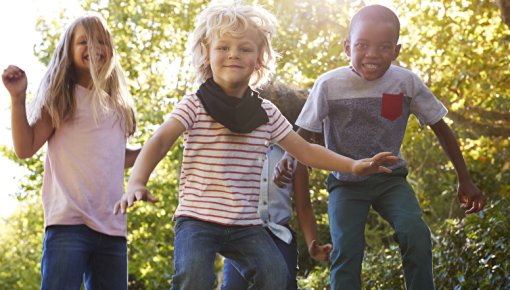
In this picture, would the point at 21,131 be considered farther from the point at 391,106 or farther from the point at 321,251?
the point at 391,106

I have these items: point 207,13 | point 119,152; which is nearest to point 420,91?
point 207,13

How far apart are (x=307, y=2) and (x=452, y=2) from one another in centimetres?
276

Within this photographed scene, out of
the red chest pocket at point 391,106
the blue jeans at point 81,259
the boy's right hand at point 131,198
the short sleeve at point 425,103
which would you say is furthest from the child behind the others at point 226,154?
the short sleeve at point 425,103

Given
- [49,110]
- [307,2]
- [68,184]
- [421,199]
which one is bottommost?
[421,199]

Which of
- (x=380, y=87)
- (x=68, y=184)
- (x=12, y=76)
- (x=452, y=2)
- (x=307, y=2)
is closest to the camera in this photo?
(x=12, y=76)

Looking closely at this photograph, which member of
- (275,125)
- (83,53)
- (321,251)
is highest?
(83,53)

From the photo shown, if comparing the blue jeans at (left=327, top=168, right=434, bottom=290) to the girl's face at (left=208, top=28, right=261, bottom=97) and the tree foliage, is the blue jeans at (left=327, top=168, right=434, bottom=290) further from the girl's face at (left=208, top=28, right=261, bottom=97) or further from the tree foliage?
the tree foliage

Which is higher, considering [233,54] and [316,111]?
[233,54]

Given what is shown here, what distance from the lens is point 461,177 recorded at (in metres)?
4.79

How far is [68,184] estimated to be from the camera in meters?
4.25

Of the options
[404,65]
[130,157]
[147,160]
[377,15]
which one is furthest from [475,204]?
[404,65]

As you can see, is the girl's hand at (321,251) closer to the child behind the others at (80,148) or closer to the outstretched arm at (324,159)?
the outstretched arm at (324,159)

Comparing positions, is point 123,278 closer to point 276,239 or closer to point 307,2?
point 276,239

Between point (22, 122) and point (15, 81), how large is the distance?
0.79 ft
